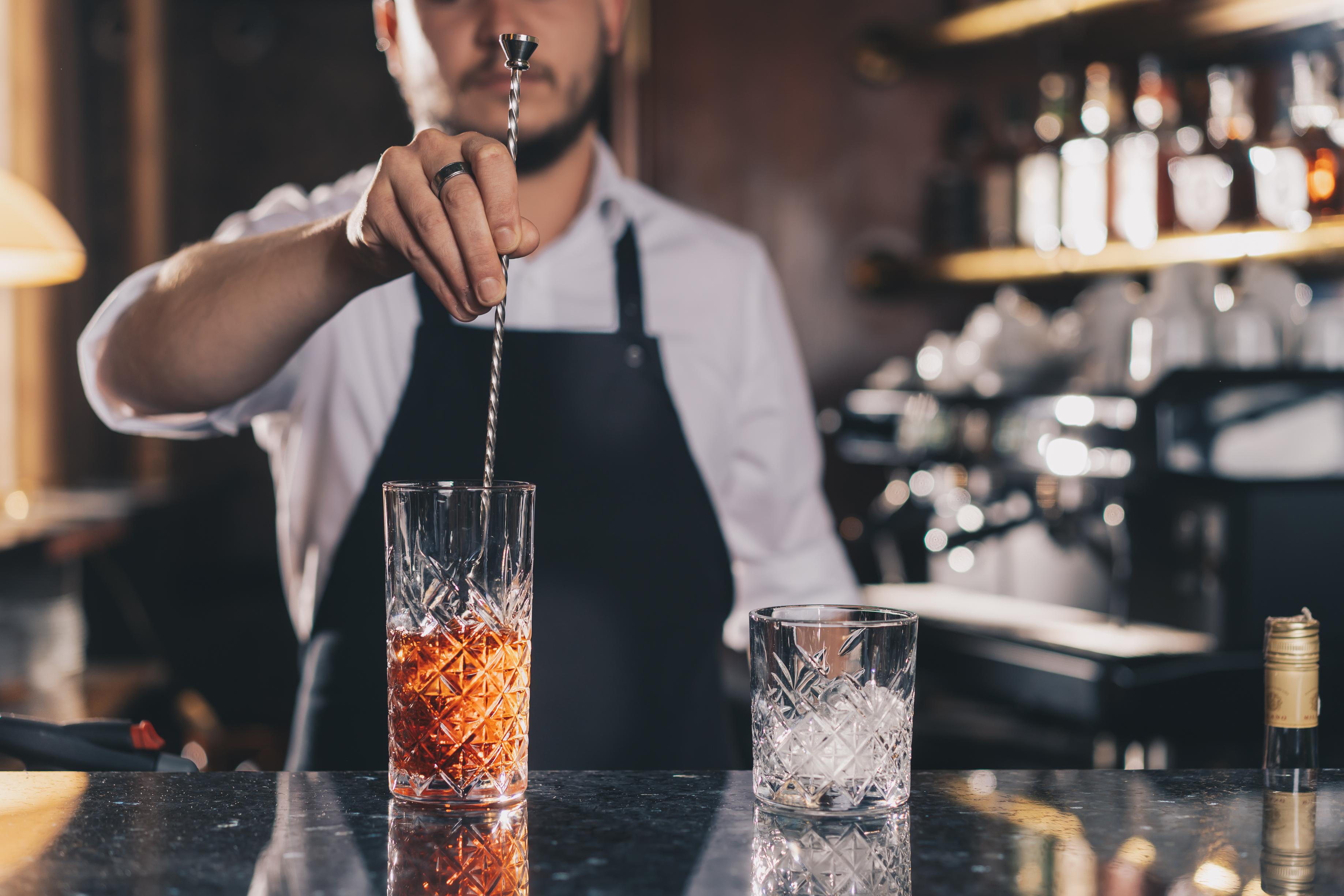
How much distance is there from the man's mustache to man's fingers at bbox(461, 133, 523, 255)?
656mm

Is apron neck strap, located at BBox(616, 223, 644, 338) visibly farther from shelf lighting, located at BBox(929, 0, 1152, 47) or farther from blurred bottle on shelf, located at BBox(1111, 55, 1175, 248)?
shelf lighting, located at BBox(929, 0, 1152, 47)

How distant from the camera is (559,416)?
56.5 inches

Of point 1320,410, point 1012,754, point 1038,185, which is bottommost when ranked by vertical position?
point 1012,754

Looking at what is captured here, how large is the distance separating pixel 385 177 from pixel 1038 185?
205 centimetres

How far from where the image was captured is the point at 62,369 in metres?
4.72

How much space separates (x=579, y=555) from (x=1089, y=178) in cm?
148

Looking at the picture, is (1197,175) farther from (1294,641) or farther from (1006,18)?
(1294,641)

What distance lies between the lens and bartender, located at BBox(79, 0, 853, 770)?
132 centimetres

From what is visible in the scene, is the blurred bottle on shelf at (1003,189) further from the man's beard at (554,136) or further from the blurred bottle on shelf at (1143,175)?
the man's beard at (554,136)

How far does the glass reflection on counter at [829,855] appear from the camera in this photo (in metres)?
0.58

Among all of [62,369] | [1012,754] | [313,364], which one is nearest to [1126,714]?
[1012,754]

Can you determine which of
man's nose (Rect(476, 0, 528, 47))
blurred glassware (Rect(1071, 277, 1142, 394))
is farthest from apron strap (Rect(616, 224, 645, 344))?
blurred glassware (Rect(1071, 277, 1142, 394))

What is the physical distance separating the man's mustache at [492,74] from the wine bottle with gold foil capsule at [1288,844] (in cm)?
98

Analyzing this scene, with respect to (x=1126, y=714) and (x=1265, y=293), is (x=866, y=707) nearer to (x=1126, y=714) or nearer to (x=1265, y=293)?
(x=1126, y=714)
